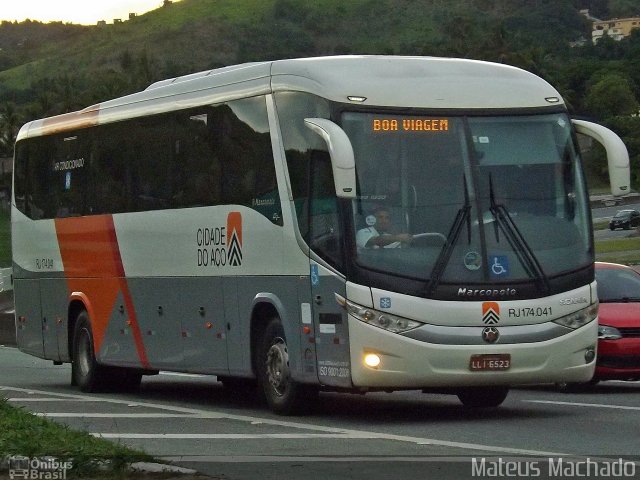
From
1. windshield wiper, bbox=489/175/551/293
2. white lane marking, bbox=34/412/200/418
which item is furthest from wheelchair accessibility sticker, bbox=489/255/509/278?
white lane marking, bbox=34/412/200/418

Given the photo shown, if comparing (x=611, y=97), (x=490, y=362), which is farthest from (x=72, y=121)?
(x=611, y=97)

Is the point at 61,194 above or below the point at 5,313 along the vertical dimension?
above

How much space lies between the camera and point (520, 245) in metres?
14.2

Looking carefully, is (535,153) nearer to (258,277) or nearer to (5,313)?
(258,277)

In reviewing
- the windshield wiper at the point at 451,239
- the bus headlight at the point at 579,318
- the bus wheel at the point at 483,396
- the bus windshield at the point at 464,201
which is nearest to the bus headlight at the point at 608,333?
the bus wheel at the point at 483,396

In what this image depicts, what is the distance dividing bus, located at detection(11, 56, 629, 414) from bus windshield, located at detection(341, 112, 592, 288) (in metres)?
0.02

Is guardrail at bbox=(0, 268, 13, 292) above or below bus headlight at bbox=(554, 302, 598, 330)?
below

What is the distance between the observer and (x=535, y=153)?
14680mm

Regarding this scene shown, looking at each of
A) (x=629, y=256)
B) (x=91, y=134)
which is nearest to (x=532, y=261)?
(x=91, y=134)

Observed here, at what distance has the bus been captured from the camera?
547 inches

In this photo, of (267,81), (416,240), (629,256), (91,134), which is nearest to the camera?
(416,240)

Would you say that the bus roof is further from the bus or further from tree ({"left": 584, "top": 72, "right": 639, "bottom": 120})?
tree ({"left": 584, "top": 72, "right": 639, "bottom": 120})

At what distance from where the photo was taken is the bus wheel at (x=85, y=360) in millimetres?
20531

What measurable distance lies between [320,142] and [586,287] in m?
2.82
